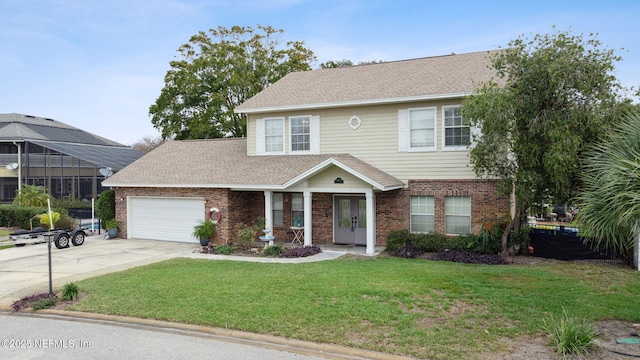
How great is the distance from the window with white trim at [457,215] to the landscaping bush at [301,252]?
4556 millimetres

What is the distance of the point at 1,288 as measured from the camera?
1092 centimetres

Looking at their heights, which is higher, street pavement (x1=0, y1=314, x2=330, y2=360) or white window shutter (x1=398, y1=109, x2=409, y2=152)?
white window shutter (x1=398, y1=109, x2=409, y2=152)

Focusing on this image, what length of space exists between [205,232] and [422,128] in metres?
8.94

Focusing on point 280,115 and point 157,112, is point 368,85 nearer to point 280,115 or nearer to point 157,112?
point 280,115

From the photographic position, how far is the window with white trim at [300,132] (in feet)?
58.1

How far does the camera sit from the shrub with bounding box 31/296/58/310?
9102mm

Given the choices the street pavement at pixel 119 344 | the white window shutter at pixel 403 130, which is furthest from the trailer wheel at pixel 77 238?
the white window shutter at pixel 403 130

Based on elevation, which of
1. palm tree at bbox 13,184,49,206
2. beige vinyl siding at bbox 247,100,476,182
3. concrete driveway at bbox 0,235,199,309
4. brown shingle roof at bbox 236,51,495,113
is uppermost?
brown shingle roof at bbox 236,51,495,113

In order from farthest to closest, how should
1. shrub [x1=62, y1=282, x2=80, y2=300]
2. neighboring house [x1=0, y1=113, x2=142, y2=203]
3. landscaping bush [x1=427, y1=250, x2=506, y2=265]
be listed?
neighboring house [x1=0, y1=113, x2=142, y2=203]
landscaping bush [x1=427, y1=250, x2=506, y2=265]
shrub [x1=62, y1=282, x2=80, y2=300]

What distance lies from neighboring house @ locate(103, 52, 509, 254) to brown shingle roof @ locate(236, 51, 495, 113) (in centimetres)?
5

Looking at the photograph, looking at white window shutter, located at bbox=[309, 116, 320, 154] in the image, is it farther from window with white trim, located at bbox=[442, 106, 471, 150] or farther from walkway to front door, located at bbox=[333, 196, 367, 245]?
window with white trim, located at bbox=[442, 106, 471, 150]

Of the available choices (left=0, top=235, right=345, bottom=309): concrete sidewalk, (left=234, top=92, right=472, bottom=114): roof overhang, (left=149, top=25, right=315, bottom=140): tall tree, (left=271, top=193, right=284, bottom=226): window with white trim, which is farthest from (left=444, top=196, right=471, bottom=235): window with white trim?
(left=149, top=25, right=315, bottom=140): tall tree

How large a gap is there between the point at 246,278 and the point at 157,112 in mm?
25347

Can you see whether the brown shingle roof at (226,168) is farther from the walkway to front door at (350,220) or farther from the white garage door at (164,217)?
the walkway to front door at (350,220)
